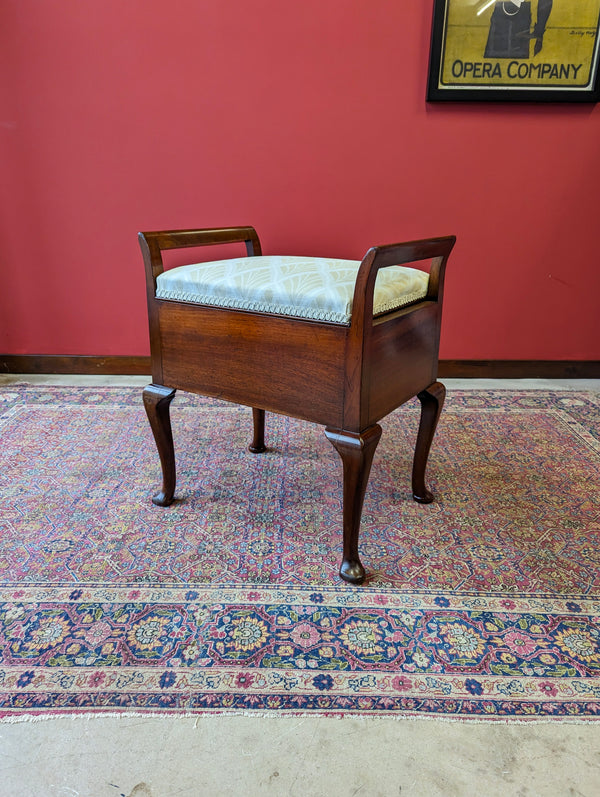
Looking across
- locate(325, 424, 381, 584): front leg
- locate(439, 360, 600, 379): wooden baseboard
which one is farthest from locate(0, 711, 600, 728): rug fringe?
locate(439, 360, 600, 379): wooden baseboard

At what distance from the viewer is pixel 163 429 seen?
1432 millimetres

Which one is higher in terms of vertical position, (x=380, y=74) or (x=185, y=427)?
(x=380, y=74)

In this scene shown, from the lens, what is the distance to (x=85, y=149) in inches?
90.9

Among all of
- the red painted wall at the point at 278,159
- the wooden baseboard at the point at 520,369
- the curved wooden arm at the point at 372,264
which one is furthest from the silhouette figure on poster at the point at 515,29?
the curved wooden arm at the point at 372,264

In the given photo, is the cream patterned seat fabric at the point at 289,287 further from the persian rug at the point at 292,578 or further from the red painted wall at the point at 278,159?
the red painted wall at the point at 278,159

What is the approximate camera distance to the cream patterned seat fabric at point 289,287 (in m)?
1.10

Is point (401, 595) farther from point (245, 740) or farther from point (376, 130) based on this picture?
point (376, 130)

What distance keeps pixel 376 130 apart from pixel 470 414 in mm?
1196

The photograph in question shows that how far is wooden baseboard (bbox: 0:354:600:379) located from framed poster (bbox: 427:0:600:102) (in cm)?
107

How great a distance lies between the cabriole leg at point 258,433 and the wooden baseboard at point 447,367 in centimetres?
94

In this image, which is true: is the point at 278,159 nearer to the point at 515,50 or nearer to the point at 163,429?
the point at 515,50

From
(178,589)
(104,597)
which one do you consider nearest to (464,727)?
(178,589)

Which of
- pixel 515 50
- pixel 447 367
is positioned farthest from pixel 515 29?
pixel 447 367

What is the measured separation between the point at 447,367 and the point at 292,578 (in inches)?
61.1
